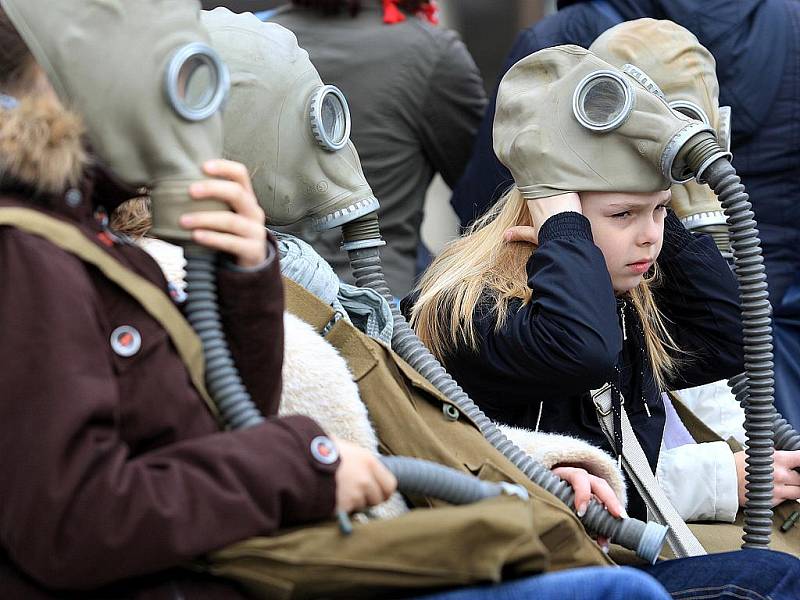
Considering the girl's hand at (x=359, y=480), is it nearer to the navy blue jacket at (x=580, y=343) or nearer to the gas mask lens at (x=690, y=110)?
the navy blue jacket at (x=580, y=343)

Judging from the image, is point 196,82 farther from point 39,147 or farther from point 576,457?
point 576,457

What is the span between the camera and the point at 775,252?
3496 millimetres

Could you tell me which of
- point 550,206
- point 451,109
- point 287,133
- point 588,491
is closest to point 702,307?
point 550,206

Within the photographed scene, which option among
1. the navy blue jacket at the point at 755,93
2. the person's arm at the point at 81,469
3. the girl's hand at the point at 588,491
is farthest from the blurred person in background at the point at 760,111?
the person's arm at the point at 81,469

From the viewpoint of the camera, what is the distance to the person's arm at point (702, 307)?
2.89 m

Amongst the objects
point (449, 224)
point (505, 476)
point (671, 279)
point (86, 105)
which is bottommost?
point (449, 224)

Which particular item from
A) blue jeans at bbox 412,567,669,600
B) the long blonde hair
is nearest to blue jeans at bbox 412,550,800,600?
blue jeans at bbox 412,567,669,600

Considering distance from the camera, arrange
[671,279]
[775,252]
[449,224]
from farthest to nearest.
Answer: [449,224], [775,252], [671,279]

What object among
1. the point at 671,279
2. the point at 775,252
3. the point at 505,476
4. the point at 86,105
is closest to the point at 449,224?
the point at 775,252

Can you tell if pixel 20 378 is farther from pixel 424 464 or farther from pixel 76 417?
pixel 424 464

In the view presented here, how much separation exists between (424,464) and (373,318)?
25.5 inches

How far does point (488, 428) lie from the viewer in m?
2.19

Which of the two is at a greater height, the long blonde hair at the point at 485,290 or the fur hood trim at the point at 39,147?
the fur hood trim at the point at 39,147

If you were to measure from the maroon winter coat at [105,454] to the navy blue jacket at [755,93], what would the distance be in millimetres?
1959
